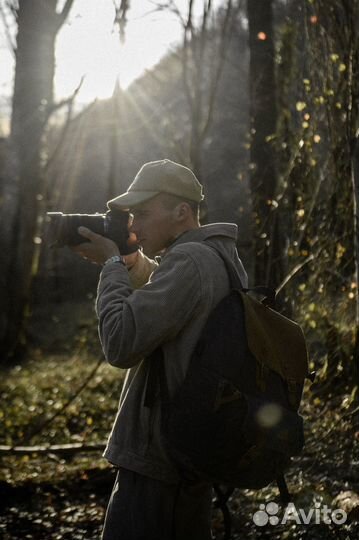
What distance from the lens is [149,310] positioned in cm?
240

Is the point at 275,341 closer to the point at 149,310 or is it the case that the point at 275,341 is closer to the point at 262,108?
the point at 149,310

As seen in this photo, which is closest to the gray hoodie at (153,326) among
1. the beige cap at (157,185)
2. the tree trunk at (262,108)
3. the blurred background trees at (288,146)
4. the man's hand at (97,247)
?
the man's hand at (97,247)

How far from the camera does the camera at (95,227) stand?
2.80 m

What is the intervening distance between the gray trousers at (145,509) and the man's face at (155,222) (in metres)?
0.98

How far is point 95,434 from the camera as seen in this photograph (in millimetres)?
7559

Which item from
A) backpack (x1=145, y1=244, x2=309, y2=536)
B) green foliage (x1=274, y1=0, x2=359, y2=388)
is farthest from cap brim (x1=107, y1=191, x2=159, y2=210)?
green foliage (x1=274, y1=0, x2=359, y2=388)

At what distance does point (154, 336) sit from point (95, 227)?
668mm

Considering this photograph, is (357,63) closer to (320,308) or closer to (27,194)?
(320,308)

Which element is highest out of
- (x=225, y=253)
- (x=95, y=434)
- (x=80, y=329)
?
(x=225, y=253)

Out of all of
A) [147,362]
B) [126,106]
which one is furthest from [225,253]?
[126,106]

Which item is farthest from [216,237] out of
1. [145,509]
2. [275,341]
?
[145,509]

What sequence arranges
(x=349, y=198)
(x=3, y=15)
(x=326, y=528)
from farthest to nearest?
1. (x=3, y=15)
2. (x=349, y=198)
3. (x=326, y=528)

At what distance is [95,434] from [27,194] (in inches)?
244

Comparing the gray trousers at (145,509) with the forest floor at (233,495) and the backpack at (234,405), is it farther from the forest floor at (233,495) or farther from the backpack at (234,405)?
the forest floor at (233,495)
